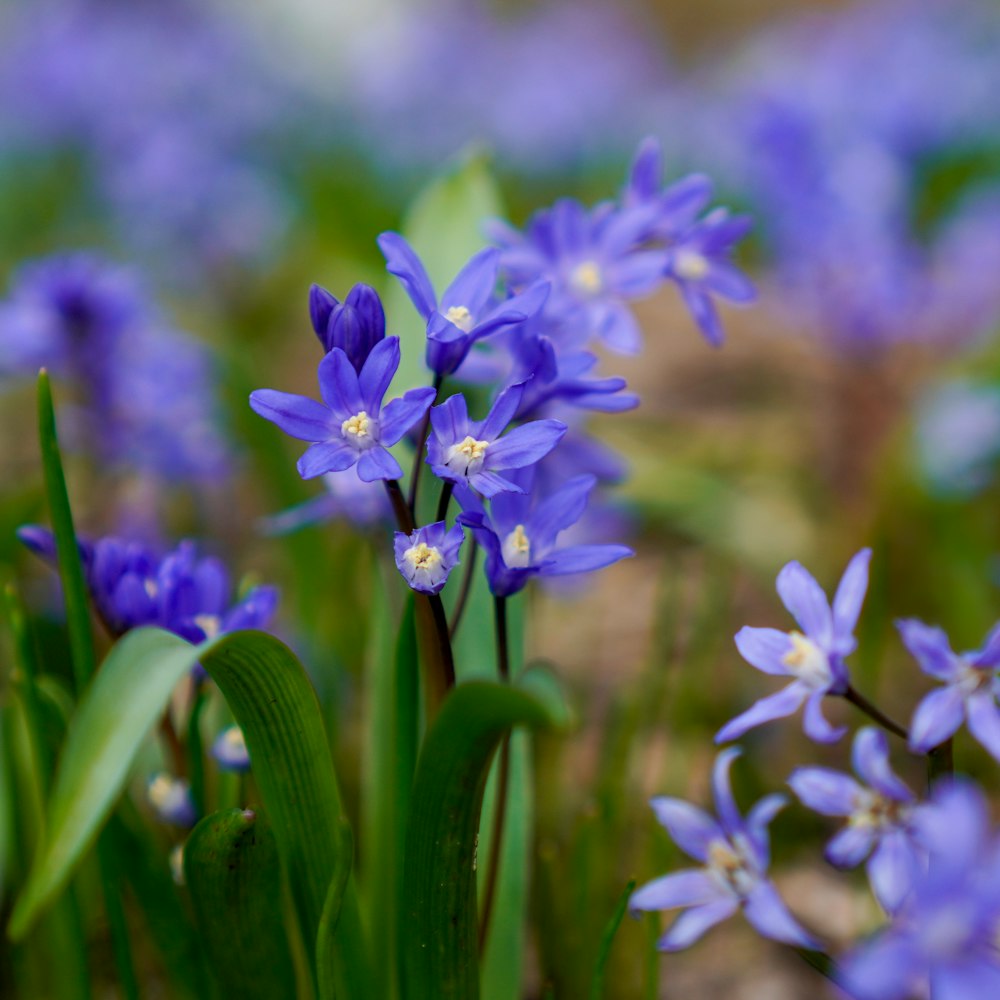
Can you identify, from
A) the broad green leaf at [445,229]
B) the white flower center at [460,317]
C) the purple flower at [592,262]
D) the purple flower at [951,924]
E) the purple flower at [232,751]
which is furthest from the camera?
the broad green leaf at [445,229]

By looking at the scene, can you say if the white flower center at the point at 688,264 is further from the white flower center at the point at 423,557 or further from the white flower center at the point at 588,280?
the white flower center at the point at 423,557

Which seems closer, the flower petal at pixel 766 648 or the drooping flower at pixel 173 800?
the flower petal at pixel 766 648

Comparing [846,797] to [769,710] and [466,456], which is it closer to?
[769,710]

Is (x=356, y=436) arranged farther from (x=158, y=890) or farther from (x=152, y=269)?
(x=152, y=269)

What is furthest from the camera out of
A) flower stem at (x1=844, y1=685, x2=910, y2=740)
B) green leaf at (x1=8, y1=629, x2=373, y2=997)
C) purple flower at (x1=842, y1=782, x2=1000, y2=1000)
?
flower stem at (x1=844, y1=685, x2=910, y2=740)

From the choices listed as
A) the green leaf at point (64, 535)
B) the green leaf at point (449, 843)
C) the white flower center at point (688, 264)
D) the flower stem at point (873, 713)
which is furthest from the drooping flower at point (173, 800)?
the white flower center at point (688, 264)

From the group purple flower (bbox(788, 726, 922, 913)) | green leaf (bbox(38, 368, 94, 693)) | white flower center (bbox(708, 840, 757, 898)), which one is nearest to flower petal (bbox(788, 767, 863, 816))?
purple flower (bbox(788, 726, 922, 913))

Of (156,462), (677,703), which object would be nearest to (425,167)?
(156,462)

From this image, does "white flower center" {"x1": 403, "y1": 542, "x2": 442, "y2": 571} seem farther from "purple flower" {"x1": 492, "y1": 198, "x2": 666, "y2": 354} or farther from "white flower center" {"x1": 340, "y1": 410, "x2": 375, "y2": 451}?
"purple flower" {"x1": 492, "y1": 198, "x2": 666, "y2": 354}
